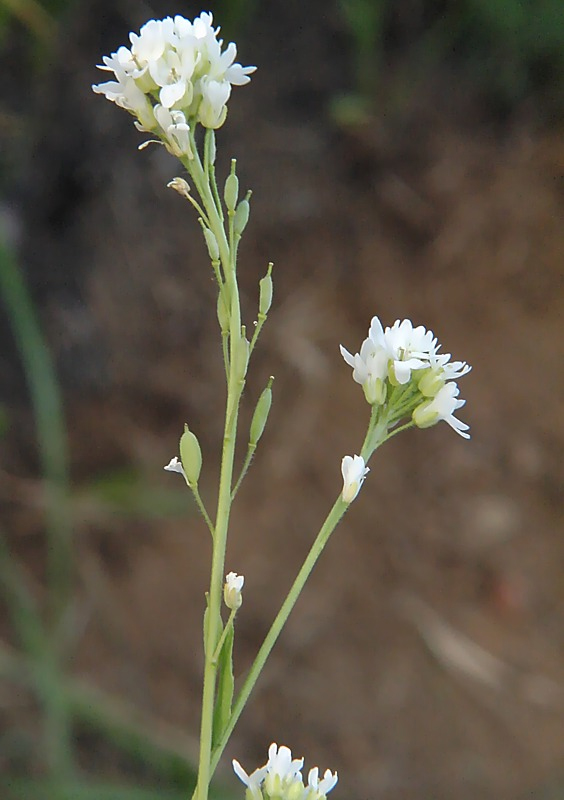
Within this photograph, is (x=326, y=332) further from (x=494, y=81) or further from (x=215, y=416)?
(x=494, y=81)

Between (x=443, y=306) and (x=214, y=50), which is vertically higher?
(x=443, y=306)

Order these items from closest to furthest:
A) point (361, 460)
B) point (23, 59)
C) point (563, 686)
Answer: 1. point (361, 460)
2. point (23, 59)
3. point (563, 686)

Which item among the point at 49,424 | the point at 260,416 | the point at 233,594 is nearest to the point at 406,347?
the point at 260,416

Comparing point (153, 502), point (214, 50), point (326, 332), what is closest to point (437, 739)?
point (153, 502)

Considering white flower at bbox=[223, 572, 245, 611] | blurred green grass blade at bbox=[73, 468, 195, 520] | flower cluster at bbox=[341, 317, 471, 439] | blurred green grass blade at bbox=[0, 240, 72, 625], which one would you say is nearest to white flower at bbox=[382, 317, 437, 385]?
flower cluster at bbox=[341, 317, 471, 439]

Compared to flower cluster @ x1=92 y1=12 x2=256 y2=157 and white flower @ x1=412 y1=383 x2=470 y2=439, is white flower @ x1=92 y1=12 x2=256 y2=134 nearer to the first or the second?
flower cluster @ x1=92 y1=12 x2=256 y2=157

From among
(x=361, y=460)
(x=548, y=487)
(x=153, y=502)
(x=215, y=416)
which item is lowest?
(x=361, y=460)

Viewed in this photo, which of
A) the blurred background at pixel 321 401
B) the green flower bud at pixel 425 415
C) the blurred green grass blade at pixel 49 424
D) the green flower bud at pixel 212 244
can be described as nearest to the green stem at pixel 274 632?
Answer: the green flower bud at pixel 425 415

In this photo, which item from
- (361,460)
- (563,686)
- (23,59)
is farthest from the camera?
(563,686)
